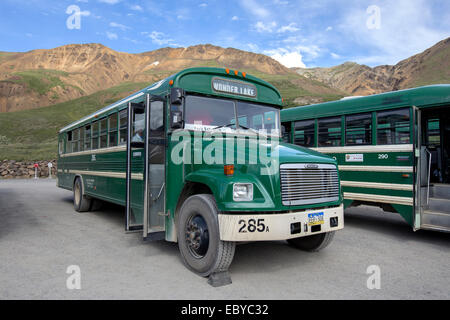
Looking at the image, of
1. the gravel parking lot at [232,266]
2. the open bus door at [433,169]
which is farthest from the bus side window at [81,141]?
the open bus door at [433,169]

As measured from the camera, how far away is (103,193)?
25.1ft

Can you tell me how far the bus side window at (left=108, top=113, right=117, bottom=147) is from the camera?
6.97 metres

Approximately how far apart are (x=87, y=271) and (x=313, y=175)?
3204 mm

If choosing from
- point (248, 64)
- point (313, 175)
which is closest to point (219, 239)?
point (313, 175)

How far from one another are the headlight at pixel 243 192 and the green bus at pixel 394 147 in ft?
11.3

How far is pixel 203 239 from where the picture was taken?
4160 mm

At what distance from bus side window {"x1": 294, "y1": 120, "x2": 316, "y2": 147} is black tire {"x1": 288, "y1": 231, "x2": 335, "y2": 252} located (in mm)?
3499

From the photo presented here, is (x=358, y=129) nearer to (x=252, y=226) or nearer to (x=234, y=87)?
(x=234, y=87)

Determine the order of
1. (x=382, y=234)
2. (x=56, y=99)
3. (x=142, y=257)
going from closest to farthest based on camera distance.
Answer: (x=142, y=257) < (x=382, y=234) < (x=56, y=99)

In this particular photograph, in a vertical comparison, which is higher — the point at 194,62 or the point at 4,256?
the point at 194,62

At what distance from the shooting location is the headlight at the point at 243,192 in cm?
383

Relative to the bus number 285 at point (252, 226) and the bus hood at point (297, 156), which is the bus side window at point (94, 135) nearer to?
the bus hood at point (297, 156)
